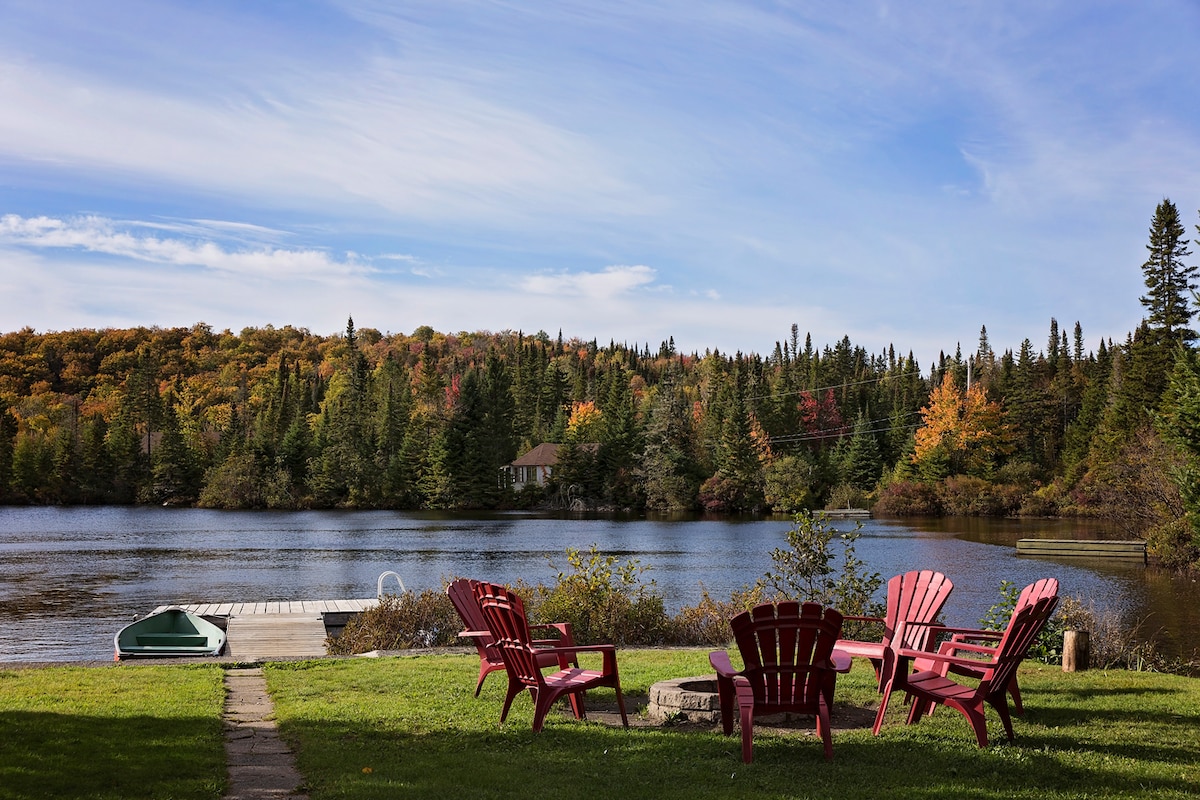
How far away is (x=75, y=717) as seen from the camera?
7188 mm

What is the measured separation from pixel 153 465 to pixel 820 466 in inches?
2216

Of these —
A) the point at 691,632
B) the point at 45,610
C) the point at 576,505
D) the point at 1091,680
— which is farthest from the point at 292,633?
the point at 576,505

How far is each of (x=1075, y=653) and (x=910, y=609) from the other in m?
2.52

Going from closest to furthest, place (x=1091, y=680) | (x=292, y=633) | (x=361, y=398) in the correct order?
(x=1091, y=680) < (x=292, y=633) < (x=361, y=398)

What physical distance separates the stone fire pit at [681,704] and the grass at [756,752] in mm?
232

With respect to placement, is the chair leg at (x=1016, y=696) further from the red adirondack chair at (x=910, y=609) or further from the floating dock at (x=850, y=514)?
the floating dock at (x=850, y=514)

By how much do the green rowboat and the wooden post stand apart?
11.3 meters

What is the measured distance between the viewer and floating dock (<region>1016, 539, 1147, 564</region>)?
32.4 m

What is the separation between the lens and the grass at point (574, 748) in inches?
212

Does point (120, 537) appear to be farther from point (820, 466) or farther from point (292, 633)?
point (820, 466)

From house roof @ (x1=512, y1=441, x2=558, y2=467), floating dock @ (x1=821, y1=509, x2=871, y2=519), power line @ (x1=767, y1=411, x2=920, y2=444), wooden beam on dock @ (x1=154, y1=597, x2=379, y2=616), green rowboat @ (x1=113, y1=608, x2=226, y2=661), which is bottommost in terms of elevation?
floating dock @ (x1=821, y1=509, x2=871, y2=519)

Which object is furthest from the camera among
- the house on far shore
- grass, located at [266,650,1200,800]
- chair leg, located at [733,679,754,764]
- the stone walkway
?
the house on far shore

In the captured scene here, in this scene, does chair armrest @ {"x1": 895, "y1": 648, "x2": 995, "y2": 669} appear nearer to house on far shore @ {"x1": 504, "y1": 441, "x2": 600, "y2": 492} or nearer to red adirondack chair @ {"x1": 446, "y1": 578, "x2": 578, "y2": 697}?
red adirondack chair @ {"x1": 446, "y1": 578, "x2": 578, "y2": 697}

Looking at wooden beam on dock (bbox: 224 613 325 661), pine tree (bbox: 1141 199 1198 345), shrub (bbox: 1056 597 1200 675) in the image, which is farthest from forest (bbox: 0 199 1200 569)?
wooden beam on dock (bbox: 224 613 325 661)
